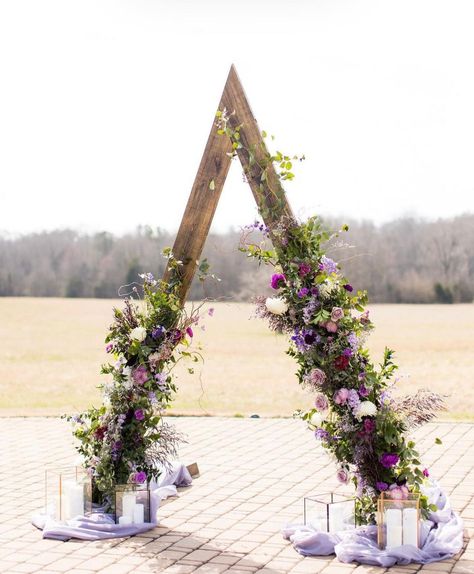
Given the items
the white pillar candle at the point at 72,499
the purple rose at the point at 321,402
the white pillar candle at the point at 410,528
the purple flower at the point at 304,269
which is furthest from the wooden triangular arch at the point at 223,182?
the white pillar candle at the point at 410,528

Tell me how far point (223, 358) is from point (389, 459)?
808 inches

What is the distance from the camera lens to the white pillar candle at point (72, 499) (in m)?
6.37

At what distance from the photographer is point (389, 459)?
224 inches

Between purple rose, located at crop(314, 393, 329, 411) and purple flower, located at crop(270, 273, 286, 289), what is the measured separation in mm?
764

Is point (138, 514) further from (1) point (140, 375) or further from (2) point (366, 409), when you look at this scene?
(2) point (366, 409)

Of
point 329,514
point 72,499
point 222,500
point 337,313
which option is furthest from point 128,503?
point 337,313

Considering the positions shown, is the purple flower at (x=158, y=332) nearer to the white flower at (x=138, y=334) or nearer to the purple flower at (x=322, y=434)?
the white flower at (x=138, y=334)

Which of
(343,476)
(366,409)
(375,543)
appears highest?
(366,409)

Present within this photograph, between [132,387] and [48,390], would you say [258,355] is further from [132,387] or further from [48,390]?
[132,387]

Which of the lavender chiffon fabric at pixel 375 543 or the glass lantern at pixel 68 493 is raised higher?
the glass lantern at pixel 68 493

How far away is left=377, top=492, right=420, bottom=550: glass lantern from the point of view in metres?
5.59

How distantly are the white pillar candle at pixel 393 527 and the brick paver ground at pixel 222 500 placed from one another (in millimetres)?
218

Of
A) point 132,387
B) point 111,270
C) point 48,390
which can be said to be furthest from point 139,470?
point 111,270

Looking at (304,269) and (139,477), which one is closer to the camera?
(304,269)
